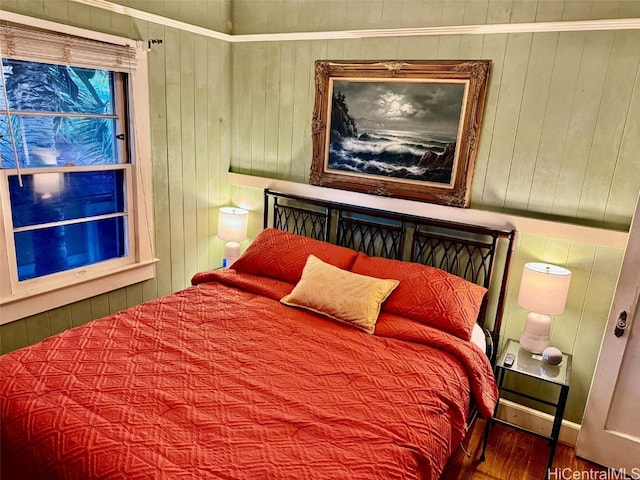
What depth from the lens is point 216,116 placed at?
3535mm

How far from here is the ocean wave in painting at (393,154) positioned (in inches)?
111

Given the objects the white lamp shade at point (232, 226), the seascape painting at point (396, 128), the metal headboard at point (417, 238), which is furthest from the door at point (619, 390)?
the white lamp shade at point (232, 226)

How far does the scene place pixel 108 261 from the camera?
10.1 ft

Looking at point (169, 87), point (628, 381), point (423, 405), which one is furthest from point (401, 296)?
point (169, 87)

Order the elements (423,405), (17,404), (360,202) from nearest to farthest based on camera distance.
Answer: (17,404)
(423,405)
(360,202)

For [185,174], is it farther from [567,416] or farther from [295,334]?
[567,416]

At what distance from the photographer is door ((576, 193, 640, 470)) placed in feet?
7.45

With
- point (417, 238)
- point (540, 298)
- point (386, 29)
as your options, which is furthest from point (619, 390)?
point (386, 29)

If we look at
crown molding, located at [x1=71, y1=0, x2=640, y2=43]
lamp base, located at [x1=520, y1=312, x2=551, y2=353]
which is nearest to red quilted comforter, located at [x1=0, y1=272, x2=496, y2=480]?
lamp base, located at [x1=520, y1=312, x2=551, y2=353]

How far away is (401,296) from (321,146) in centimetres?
128

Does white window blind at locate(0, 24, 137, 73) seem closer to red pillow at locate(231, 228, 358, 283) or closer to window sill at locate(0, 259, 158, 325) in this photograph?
window sill at locate(0, 259, 158, 325)

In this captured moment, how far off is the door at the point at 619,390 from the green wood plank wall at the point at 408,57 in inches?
6.1

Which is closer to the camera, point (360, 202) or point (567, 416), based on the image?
point (567, 416)

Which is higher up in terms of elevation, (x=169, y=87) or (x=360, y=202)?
(x=169, y=87)
